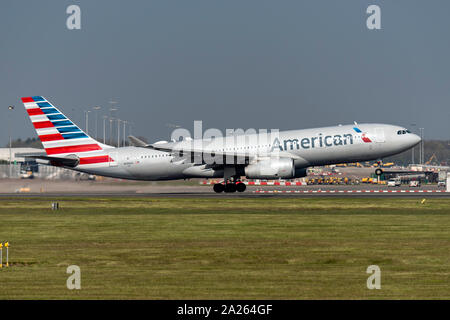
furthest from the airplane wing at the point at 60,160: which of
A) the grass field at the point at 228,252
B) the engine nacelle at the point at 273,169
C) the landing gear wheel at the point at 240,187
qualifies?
the grass field at the point at 228,252

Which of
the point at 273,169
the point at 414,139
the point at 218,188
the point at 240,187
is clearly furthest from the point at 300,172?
the point at 414,139

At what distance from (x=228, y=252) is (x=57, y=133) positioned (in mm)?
38666

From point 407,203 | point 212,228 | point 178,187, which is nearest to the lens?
point 212,228

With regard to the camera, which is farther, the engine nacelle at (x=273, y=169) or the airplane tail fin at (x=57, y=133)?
the airplane tail fin at (x=57, y=133)

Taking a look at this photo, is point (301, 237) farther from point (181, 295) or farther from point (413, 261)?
point (181, 295)

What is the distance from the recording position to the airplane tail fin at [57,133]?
5822cm

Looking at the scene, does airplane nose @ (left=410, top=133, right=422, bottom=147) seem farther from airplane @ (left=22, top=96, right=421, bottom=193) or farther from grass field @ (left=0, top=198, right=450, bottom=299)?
grass field @ (left=0, top=198, right=450, bottom=299)

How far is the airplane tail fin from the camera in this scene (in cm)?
5822

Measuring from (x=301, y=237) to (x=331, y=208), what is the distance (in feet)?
52.0

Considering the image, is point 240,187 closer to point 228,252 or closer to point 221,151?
point 221,151

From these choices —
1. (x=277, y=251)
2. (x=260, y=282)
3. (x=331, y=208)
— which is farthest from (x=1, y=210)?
(x=260, y=282)

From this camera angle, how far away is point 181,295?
15664 mm

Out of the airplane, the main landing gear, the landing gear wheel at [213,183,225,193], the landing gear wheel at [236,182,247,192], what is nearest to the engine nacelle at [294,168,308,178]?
the airplane

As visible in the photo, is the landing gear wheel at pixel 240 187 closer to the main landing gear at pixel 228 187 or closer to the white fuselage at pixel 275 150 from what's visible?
the main landing gear at pixel 228 187
